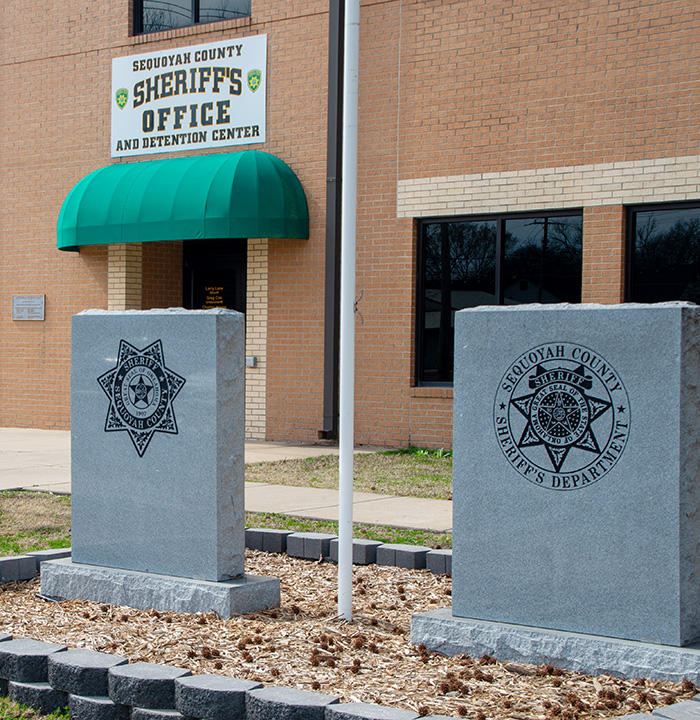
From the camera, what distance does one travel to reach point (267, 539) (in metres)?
7.32

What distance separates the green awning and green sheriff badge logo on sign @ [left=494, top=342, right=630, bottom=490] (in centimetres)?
927

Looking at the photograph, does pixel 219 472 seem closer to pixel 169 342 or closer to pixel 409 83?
pixel 169 342

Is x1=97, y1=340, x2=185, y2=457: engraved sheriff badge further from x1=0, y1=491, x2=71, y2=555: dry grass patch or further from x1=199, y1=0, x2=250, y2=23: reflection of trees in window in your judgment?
x1=199, y1=0, x2=250, y2=23: reflection of trees in window

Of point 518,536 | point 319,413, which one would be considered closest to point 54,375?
point 319,413

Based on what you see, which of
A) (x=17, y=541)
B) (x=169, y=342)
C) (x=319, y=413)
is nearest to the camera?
(x=169, y=342)

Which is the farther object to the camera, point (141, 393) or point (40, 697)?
point (141, 393)

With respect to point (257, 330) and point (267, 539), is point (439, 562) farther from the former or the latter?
point (257, 330)

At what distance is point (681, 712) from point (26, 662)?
280 centimetres

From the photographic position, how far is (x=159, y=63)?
15.4 metres

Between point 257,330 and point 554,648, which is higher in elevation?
point 257,330

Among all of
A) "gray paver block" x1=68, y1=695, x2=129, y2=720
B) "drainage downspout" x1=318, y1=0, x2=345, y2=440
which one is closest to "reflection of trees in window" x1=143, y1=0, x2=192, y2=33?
"drainage downspout" x1=318, y1=0, x2=345, y2=440

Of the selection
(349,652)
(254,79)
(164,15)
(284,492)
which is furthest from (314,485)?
(164,15)

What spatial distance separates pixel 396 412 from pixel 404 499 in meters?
4.12

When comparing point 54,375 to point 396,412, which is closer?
point 396,412
